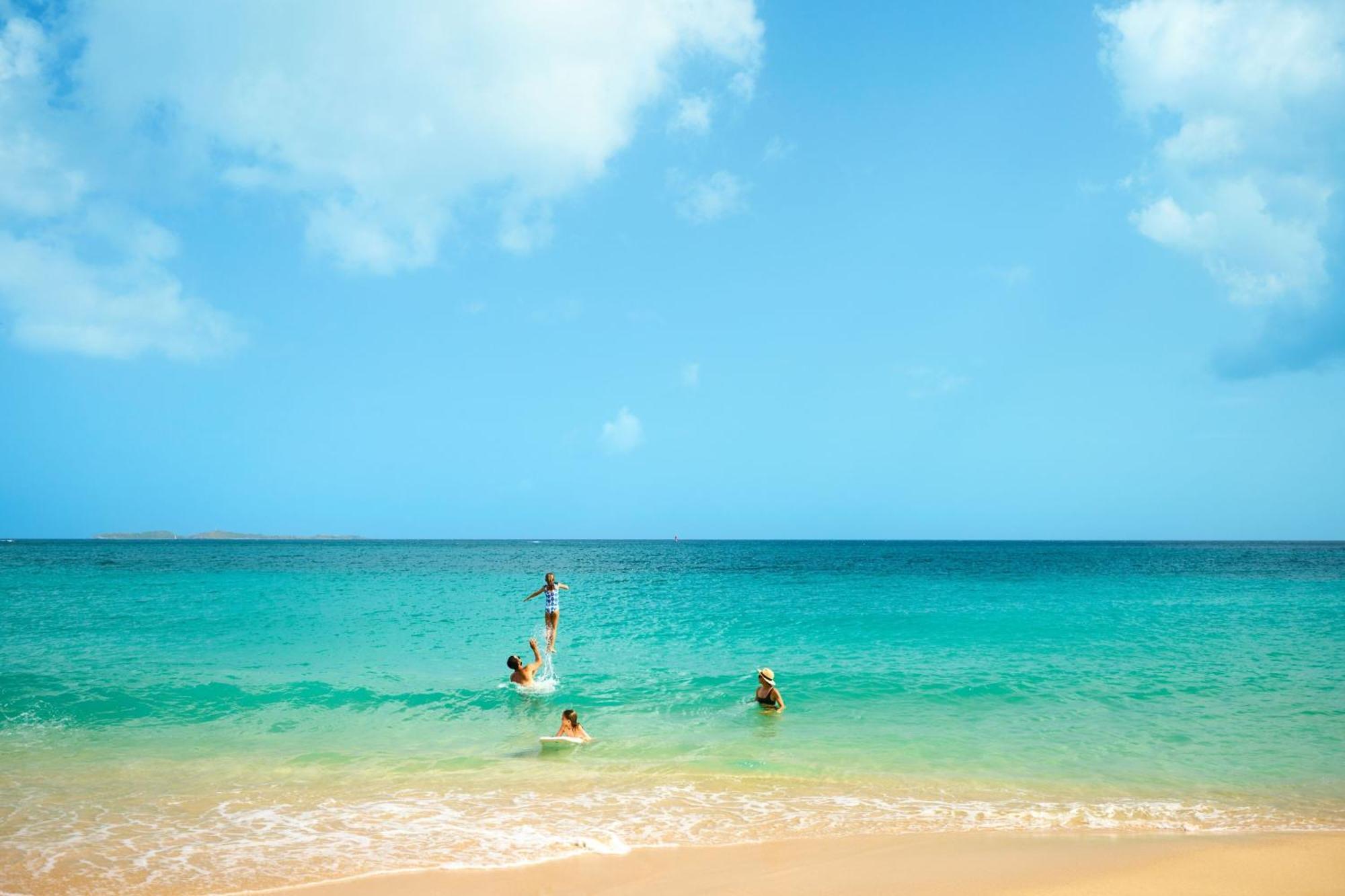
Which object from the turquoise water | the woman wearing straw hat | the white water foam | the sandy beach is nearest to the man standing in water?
the turquoise water

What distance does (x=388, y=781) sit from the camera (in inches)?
394

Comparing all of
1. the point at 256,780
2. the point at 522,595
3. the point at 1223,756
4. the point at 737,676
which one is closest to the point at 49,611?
the point at 522,595

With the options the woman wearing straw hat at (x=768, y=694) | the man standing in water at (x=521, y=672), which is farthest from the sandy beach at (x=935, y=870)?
the man standing in water at (x=521, y=672)

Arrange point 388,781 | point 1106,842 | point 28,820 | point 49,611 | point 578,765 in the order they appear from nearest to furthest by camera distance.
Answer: point 1106,842
point 28,820
point 388,781
point 578,765
point 49,611

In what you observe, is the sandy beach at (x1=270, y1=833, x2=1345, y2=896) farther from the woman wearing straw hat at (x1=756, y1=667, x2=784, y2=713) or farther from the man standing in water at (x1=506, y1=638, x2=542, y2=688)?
the man standing in water at (x1=506, y1=638, x2=542, y2=688)

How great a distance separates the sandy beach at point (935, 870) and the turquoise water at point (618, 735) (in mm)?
424

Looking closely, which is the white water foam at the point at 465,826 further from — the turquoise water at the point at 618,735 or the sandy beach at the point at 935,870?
the sandy beach at the point at 935,870

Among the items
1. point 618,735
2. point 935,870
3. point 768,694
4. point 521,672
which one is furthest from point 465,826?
point 521,672

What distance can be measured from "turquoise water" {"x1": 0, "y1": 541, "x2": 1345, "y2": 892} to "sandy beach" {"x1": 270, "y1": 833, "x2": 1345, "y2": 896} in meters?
0.42

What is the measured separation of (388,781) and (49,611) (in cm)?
2881

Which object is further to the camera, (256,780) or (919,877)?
(256,780)

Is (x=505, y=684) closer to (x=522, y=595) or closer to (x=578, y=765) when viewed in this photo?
(x=578, y=765)

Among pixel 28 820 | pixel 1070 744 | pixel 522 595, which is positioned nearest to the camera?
pixel 28 820

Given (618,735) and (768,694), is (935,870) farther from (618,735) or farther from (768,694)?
(768,694)
